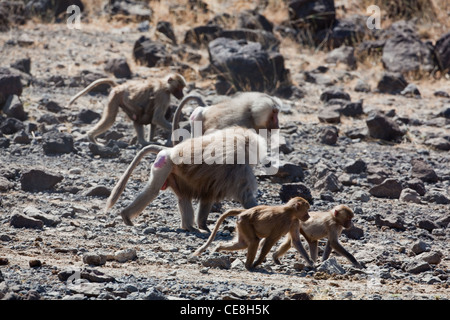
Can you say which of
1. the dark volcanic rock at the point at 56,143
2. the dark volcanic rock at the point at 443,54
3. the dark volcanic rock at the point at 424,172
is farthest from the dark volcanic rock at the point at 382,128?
the dark volcanic rock at the point at 56,143

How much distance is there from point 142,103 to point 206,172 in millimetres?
4471

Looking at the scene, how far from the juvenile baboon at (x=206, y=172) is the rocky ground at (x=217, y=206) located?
0.96 ft

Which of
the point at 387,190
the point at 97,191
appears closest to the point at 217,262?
the point at 97,191

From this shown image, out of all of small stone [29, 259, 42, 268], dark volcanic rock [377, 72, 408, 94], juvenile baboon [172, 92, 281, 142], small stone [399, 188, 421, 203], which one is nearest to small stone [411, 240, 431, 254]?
small stone [399, 188, 421, 203]

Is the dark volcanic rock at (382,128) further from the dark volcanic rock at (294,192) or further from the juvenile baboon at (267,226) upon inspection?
the juvenile baboon at (267,226)

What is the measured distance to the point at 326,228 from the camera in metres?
6.38

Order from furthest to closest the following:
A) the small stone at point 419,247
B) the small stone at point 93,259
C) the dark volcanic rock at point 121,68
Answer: the dark volcanic rock at point 121,68 → the small stone at point 419,247 → the small stone at point 93,259

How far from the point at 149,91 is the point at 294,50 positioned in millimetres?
5969

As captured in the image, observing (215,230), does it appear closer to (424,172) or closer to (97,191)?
(97,191)

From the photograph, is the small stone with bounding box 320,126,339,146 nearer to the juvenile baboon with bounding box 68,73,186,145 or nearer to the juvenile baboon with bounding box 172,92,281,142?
the juvenile baboon with bounding box 68,73,186,145

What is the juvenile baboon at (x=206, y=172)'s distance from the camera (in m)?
6.95

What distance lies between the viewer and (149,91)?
1133 centimetres

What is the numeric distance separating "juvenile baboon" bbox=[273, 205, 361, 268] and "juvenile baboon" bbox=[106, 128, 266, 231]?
25.9 inches

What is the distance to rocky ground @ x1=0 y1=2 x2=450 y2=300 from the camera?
5383mm
